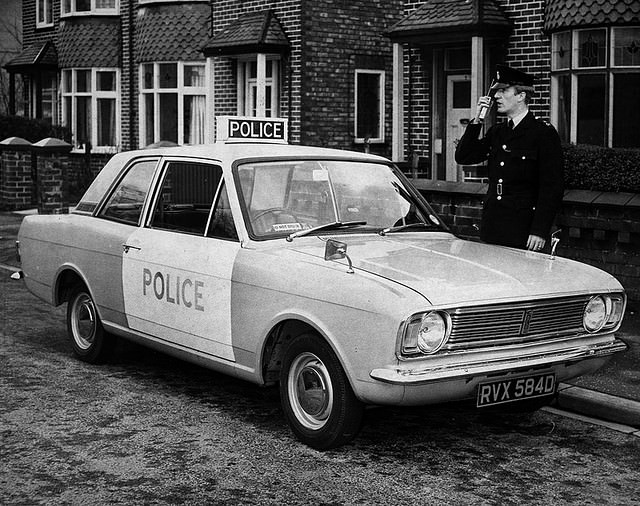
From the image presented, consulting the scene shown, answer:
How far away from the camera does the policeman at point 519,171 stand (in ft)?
25.2

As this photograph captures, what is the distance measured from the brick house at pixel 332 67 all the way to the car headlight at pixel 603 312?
7.96m

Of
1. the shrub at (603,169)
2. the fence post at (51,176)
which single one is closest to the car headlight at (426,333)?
the shrub at (603,169)

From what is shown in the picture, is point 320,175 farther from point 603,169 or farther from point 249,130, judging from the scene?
point 603,169

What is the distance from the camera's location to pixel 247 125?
27.8 feet

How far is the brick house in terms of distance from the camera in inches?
566

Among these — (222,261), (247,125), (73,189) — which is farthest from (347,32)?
(222,261)

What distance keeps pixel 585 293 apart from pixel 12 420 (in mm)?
3464

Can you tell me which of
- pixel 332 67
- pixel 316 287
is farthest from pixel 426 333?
pixel 332 67

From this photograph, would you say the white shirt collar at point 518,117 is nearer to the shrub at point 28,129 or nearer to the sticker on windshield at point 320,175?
the sticker on windshield at point 320,175

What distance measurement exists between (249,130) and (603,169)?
434cm

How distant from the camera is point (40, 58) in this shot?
29297mm

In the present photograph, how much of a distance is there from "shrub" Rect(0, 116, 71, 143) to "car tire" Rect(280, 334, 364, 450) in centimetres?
2219

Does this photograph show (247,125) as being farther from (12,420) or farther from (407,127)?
(407,127)

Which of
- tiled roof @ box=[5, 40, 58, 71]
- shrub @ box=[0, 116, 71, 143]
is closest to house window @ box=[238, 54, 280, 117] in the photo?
shrub @ box=[0, 116, 71, 143]
